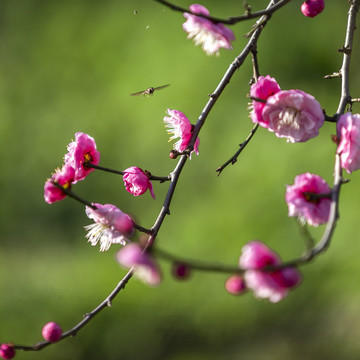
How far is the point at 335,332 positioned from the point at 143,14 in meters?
2.68

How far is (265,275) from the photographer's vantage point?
624 millimetres

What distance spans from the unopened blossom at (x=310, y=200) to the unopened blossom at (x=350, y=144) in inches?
1.6

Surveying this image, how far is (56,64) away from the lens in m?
4.56

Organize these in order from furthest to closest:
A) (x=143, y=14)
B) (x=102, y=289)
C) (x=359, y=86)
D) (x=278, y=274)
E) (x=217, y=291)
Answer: (x=143, y=14) < (x=359, y=86) < (x=102, y=289) < (x=217, y=291) < (x=278, y=274)

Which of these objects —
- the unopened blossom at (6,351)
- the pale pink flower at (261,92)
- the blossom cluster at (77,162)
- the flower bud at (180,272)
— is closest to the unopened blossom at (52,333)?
the unopened blossom at (6,351)

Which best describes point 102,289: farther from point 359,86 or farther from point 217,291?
point 359,86

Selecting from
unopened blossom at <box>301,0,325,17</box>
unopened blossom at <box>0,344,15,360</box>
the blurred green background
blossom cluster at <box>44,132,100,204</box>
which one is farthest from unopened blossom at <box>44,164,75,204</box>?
the blurred green background

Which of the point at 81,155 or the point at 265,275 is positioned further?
the point at 81,155

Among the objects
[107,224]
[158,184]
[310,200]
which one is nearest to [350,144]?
[310,200]

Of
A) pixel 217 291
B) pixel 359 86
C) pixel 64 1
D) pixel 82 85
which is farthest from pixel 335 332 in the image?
pixel 64 1

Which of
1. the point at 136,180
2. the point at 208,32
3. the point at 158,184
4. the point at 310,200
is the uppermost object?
the point at 158,184

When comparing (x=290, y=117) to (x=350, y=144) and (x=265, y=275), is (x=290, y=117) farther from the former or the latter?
(x=265, y=275)

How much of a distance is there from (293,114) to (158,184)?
3052 mm

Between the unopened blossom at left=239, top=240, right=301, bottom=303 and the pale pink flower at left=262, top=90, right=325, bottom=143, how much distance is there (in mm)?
228
